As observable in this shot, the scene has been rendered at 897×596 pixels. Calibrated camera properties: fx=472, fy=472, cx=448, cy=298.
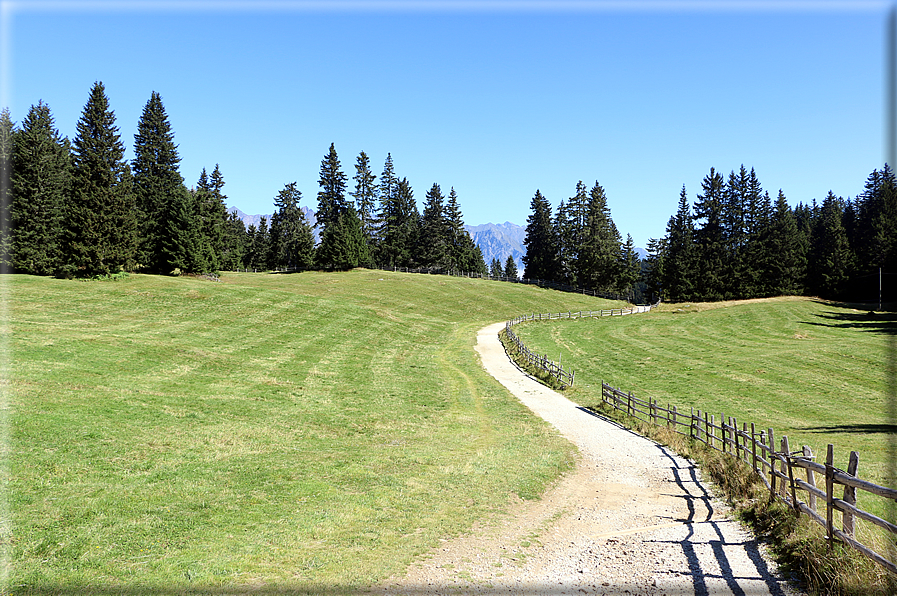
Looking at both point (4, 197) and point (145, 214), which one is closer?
point (4, 197)

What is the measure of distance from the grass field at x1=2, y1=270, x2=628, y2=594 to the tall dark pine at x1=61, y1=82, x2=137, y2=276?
40.2 ft

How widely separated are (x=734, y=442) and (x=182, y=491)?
1738cm

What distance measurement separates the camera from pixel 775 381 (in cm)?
3275

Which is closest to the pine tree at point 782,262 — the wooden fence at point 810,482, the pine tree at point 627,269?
the pine tree at point 627,269

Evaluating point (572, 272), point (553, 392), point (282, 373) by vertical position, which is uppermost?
point (572, 272)

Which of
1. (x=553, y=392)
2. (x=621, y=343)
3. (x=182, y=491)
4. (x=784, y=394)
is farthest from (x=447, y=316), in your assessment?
(x=182, y=491)

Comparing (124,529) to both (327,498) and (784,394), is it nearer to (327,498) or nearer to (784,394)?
(327,498)

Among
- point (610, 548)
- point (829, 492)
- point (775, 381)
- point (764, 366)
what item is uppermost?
point (829, 492)

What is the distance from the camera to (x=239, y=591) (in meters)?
7.75

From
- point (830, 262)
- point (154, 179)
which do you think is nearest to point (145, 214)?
point (154, 179)

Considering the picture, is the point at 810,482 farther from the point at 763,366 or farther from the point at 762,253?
the point at 762,253

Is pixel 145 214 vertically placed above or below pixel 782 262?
above

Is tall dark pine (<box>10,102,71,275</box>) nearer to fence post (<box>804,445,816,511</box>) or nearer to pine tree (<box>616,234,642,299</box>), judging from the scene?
fence post (<box>804,445,816,511</box>)

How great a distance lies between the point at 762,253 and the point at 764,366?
6750 centimetres
